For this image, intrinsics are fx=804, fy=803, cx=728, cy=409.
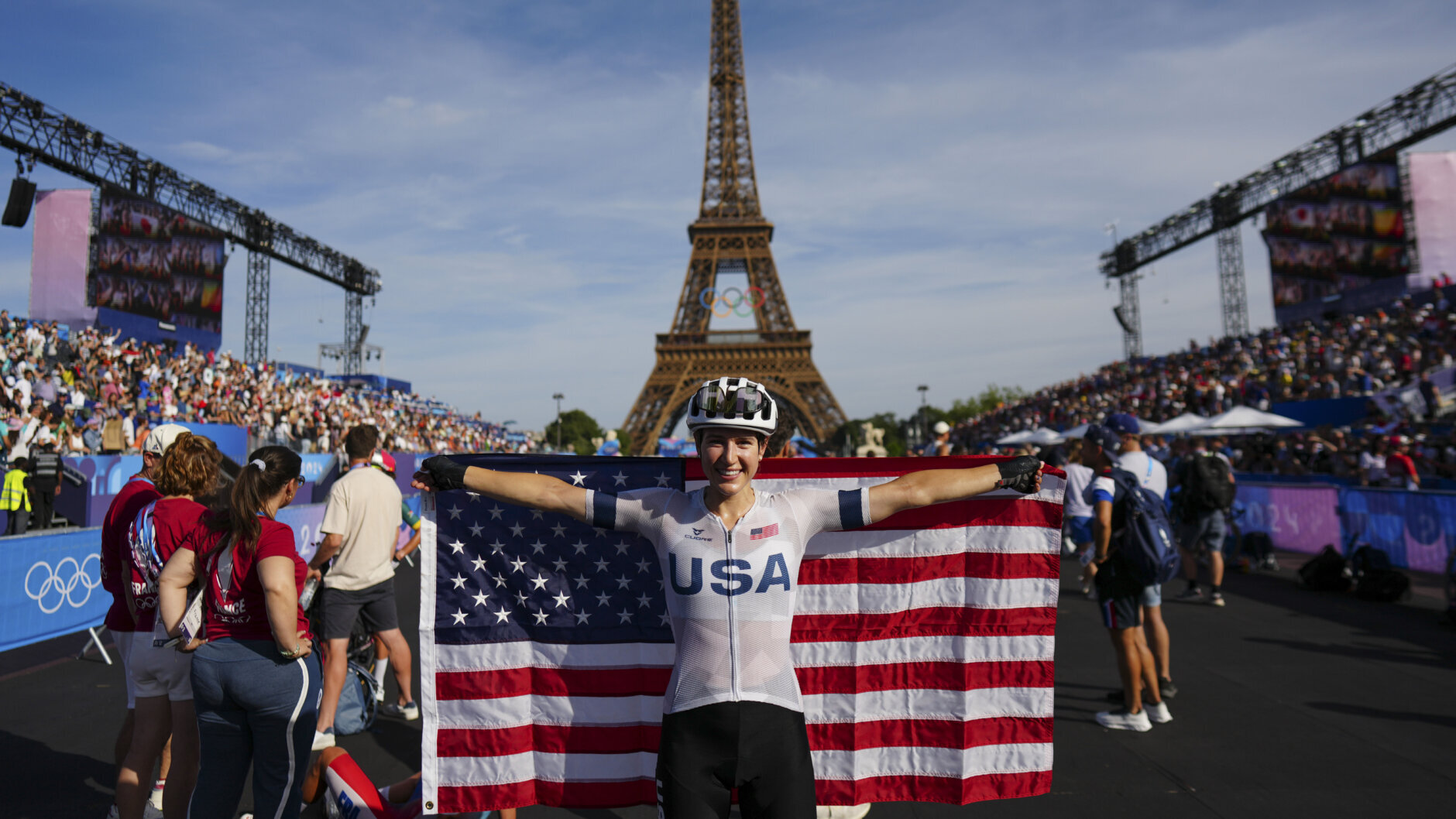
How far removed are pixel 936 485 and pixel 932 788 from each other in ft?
4.33

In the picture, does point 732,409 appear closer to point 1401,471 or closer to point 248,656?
point 248,656

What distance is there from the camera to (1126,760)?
471 centimetres

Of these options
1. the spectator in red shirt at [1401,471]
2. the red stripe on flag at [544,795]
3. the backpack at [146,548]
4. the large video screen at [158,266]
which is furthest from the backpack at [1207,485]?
the large video screen at [158,266]

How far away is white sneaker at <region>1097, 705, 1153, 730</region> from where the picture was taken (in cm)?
520

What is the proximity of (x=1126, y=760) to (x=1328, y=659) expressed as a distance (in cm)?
344

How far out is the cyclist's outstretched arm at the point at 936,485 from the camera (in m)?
2.62

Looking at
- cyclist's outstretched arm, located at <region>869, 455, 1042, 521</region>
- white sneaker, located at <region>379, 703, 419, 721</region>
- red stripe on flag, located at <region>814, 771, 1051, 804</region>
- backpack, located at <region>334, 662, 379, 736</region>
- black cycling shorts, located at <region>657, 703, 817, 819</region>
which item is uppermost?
cyclist's outstretched arm, located at <region>869, 455, 1042, 521</region>

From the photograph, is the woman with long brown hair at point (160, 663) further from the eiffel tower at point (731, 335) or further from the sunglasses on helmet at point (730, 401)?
the eiffel tower at point (731, 335)

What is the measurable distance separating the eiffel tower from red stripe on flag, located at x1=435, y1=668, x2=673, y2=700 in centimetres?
3943

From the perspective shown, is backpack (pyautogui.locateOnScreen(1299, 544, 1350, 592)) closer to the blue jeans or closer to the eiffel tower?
the blue jeans

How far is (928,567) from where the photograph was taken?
326 cm

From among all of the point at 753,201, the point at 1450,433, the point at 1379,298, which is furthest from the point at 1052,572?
the point at 753,201

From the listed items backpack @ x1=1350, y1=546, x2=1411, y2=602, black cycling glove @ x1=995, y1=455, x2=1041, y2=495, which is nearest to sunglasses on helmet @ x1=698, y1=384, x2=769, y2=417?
black cycling glove @ x1=995, y1=455, x2=1041, y2=495

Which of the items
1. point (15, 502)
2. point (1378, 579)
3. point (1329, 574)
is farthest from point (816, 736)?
point (15, 502)
